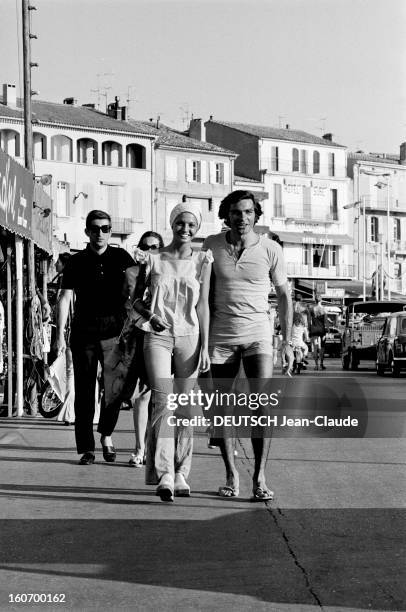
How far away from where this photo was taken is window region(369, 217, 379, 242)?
101375 millimetres

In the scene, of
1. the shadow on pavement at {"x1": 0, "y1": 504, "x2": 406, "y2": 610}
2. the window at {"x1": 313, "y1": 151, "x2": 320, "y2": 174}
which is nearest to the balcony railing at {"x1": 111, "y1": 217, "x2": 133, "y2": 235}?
the window at {"x1": 313, "y1": 151, "x2": 320, "y2": 174}

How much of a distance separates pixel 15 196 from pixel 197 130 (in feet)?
264

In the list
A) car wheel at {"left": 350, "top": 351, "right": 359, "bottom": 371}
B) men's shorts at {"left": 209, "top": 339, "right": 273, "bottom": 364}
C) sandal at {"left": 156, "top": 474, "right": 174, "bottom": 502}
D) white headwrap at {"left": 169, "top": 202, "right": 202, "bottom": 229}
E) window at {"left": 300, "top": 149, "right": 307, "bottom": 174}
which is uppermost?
window at {"left": 300, "top": 149, "right": 307, "bottom": 174}

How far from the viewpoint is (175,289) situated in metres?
8.48

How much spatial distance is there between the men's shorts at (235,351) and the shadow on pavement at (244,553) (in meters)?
1.04

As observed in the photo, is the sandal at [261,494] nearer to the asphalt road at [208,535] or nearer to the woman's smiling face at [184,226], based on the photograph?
the asphalt road at [208,535]

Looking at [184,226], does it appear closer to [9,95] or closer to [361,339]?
[361,339]

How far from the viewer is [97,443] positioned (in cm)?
1206

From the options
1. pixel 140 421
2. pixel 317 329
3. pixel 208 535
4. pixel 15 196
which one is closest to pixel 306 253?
pixel 317 329

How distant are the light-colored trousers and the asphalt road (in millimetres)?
259

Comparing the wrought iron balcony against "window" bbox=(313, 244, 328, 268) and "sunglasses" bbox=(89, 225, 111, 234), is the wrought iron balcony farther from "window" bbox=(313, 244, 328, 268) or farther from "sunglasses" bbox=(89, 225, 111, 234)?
"sunglasses" bbox=(89, 225, 111, 234)

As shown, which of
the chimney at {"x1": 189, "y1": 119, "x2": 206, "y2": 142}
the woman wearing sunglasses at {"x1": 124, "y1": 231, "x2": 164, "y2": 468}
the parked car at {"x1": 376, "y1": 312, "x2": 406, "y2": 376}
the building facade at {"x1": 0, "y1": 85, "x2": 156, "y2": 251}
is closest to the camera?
the woman wearing sunglasses at {"x1": 124, "y1": 231, "x2": 164, "y2": 468}

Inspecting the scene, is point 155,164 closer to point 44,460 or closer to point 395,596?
point 44,460

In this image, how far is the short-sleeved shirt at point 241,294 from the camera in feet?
27.3
